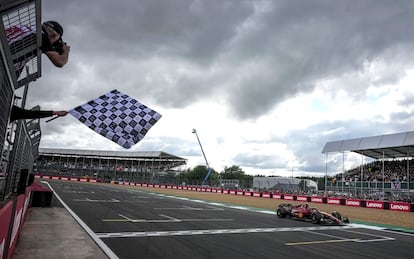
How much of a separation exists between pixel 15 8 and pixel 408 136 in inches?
1514

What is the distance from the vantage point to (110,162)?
11006cm

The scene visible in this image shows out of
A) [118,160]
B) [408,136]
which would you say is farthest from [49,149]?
[408,136]

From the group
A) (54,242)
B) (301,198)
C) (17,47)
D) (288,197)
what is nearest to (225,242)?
(54,242)

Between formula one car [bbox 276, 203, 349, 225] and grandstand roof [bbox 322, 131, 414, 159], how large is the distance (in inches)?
947

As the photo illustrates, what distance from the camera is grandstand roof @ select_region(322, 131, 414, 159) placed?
3385 centimetres

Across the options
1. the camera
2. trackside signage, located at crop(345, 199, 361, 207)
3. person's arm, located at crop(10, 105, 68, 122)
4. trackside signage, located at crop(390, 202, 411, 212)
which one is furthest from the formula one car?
trackside signage, located at crop(345, 199, 361, 207)

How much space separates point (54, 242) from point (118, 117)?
423cm

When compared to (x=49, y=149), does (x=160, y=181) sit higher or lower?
lower

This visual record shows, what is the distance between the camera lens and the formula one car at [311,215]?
43.8ft

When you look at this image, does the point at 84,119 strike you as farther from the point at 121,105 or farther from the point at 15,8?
the point at 15,8

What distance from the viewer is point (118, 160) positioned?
110125 millimetres

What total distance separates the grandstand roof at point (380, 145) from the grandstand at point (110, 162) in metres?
58.9

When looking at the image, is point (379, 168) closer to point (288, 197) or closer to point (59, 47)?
point (288, 197)

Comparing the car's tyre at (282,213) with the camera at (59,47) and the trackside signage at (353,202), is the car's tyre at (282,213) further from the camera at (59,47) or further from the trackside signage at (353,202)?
the trackside signage at (353,202)
